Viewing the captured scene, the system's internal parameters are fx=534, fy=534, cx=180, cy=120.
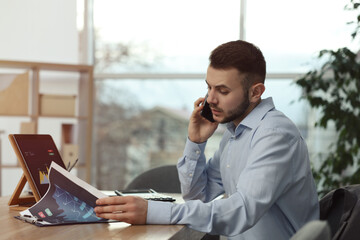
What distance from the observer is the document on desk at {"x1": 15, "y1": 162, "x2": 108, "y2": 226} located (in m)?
1.65

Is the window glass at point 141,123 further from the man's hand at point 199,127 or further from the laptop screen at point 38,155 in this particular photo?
the laptop screen at point 38,155

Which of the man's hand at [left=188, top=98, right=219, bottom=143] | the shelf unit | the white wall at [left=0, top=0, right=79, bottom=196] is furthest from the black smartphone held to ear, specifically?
the white wall at [left=0, top=0, right=79, bottom=196]

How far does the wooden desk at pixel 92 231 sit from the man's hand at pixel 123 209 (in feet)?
0.11

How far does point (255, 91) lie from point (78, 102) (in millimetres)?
3631

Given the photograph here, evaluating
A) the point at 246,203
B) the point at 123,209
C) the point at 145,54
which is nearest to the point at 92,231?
the point at 123,209

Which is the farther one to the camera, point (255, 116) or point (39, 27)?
point (39, 27)

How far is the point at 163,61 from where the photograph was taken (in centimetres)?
518

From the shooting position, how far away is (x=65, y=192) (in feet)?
5.55

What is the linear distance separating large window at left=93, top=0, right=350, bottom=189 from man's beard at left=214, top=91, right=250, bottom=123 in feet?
9.96

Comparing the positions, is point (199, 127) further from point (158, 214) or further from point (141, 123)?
point (141, 123)

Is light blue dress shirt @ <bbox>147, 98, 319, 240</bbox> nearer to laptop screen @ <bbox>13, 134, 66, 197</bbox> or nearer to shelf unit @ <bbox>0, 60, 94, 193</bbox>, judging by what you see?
laptop screen @ <bbox>13, 134, 66, 197</bbox>

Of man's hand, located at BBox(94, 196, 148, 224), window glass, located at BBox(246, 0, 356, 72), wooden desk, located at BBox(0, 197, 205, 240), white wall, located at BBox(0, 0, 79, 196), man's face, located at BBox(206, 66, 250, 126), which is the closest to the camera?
wooden desk, located at BBox(0, 197, 205, 240)

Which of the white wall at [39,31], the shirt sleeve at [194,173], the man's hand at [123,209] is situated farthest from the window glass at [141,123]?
the man's hand at [123,209]

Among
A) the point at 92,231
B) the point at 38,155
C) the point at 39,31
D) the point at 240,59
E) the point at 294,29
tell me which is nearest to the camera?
the point at 92,231
